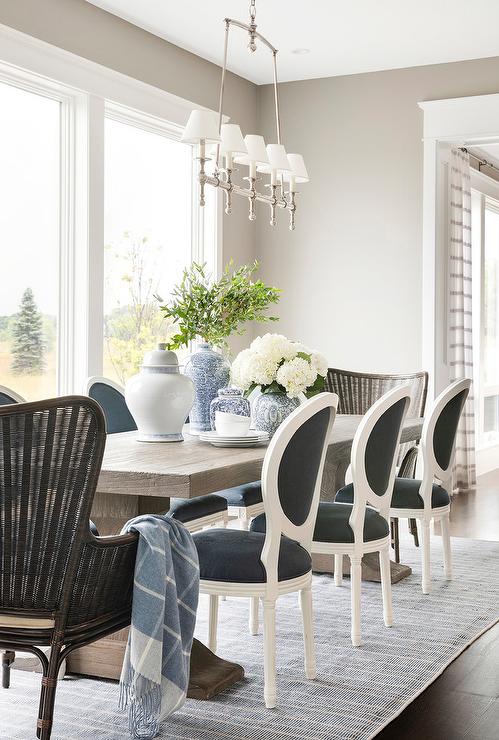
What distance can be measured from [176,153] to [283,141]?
0.99 meters

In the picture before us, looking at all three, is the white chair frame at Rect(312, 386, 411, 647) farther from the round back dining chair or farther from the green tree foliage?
the green tree foliage

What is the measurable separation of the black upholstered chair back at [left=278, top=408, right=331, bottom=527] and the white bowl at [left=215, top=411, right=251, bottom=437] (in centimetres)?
49

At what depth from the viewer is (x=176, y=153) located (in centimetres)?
625

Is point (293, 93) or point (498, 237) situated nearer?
point (293, 93)

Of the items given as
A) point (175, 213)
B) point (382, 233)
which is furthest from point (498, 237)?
point (175, 213)

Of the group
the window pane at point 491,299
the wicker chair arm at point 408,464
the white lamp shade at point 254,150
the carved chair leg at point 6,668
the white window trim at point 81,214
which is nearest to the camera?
the carved chair leg at point 6,668

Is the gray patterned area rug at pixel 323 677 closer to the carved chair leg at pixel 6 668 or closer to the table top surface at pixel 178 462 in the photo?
the carved chair leg at pixel 6 668


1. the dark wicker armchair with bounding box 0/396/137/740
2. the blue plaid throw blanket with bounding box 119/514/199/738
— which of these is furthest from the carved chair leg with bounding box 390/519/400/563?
the dark wicker armchair with bounding box 0/396/137/740

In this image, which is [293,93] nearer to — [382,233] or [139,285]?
[382,233]

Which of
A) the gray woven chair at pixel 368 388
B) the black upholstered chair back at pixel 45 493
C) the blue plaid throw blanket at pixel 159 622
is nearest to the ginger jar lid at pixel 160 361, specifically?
the blue plaid throw blanket at pixel 159 622

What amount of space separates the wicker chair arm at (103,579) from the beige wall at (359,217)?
434cm

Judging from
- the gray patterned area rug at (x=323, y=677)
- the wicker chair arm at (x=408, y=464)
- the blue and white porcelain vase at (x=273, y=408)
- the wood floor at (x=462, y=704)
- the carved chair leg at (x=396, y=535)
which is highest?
the blue and white porcelain vase at (x=273, y=408)

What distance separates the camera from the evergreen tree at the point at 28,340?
15.9 feet

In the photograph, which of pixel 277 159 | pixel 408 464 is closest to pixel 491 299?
pixel 408 464
